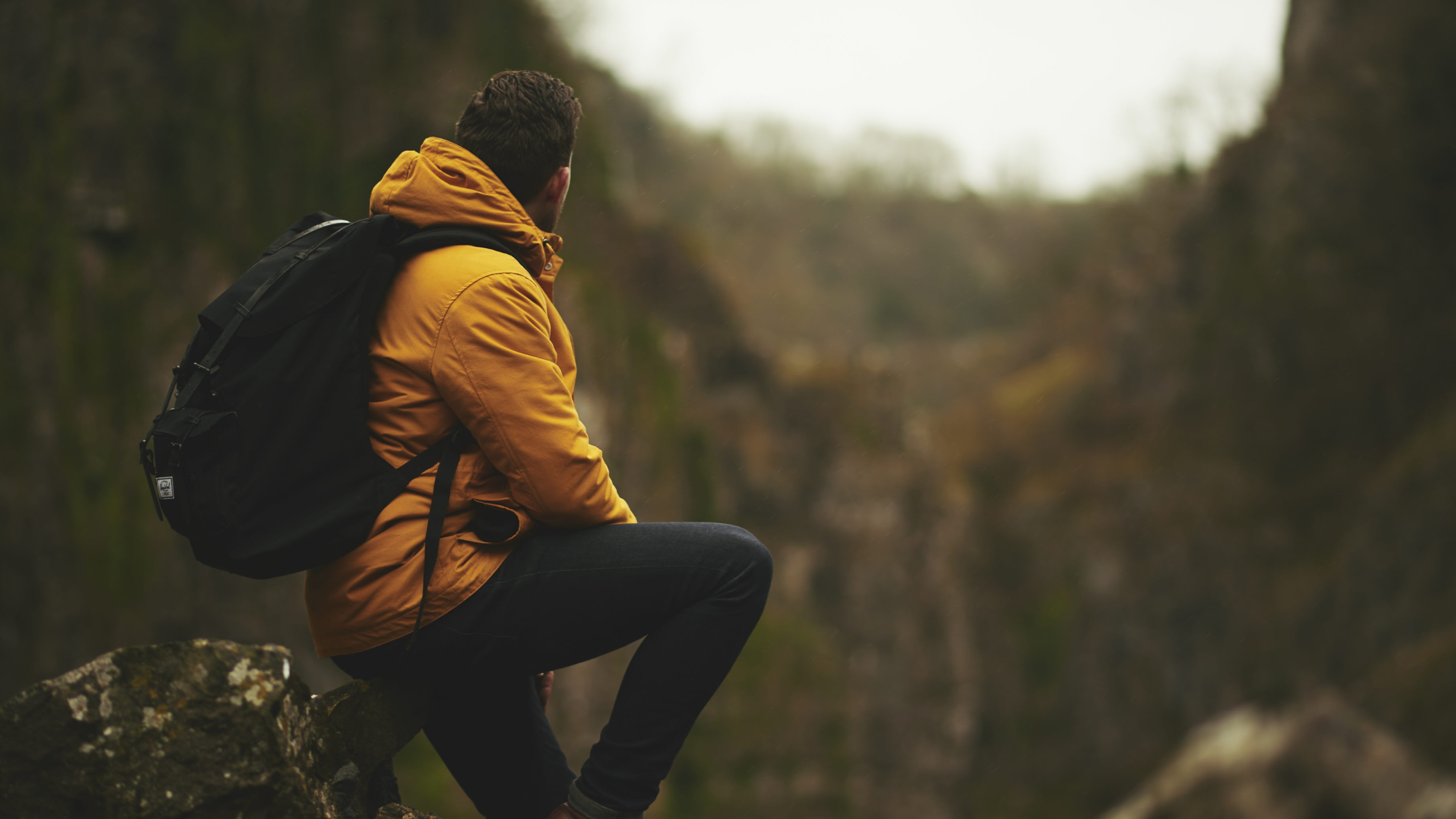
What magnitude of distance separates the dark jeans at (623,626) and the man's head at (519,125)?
828 mm

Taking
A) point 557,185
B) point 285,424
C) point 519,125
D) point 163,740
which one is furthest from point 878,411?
point 285,424

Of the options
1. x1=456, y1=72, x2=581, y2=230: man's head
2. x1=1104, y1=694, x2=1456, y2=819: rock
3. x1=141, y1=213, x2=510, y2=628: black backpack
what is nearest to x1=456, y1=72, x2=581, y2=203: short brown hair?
x1=456, y1=72, x2=581, y2=230: man's head

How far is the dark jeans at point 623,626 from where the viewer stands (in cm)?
230

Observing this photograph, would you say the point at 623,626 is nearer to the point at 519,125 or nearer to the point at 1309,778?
the point at 519,125

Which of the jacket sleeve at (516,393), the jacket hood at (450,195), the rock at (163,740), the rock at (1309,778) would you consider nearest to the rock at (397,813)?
the rock at (163,740)

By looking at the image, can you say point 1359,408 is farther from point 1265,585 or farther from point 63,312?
point 63,312

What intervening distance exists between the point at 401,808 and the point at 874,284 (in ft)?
126

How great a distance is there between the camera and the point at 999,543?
2938cm

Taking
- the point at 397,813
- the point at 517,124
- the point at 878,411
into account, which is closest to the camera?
the point at 517,124

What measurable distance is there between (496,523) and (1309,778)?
14.3 meters

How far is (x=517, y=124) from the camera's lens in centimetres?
236

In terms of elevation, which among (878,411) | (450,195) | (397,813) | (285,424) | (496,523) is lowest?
(397,813)

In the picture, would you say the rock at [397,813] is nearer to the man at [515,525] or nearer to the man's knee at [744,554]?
the man at [515,525]

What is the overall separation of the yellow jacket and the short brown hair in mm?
53
